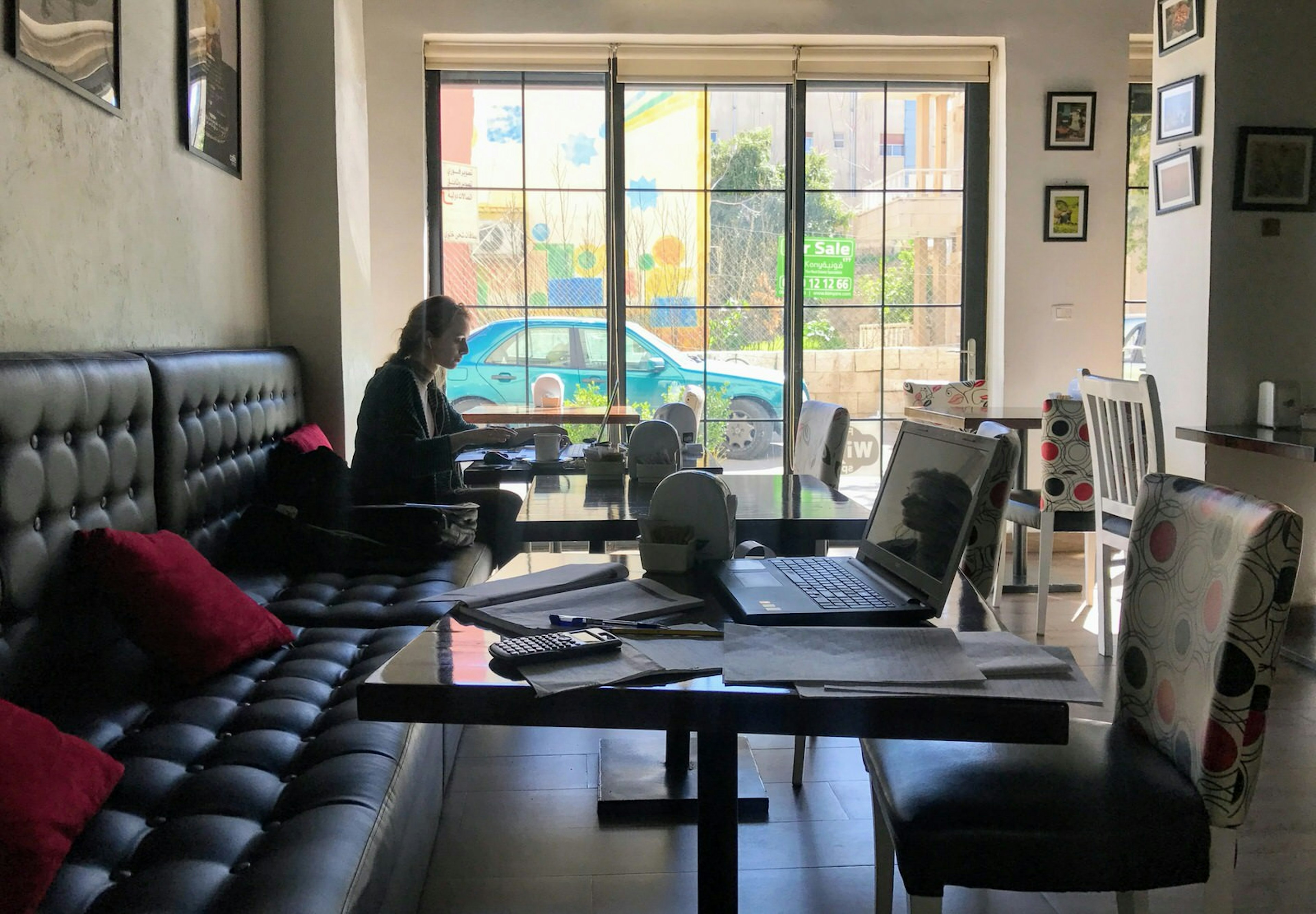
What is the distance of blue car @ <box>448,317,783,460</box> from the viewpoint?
20.2 ft

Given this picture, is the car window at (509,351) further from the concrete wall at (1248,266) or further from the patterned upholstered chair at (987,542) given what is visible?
the patterned upholstered chair at (987,542)

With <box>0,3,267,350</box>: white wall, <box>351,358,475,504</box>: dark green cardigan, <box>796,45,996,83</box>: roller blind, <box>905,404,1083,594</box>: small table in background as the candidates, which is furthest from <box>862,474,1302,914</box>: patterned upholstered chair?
<box>796,45,996,83</box>: roller blind

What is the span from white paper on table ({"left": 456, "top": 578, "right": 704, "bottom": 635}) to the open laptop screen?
13.9 inches

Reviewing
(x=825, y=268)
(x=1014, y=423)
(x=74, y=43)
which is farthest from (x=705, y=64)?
(x=74, y=43)

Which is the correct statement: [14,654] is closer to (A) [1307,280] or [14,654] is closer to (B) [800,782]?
(B) [800,782]

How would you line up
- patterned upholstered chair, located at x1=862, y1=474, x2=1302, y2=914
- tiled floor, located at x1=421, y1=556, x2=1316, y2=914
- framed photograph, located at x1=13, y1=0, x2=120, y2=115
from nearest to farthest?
patterned upholstered chair, located at x1=862, y1=474, x2=1302, y2=914, tiled floor, located at x1=421, y1=556, x2=1316, y2=914, framed photograph, located at x1=13, y1=0, x2=120, y2=115

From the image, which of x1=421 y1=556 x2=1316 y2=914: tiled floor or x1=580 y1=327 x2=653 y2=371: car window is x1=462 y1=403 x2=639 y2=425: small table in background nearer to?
x1=580 y1=327 x2=653 y2=371: car window

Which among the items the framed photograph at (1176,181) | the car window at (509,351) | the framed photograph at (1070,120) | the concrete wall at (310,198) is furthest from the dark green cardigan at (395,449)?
the framed photograph at (1070,120)

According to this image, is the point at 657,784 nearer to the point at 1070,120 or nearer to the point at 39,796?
the point at 39,796

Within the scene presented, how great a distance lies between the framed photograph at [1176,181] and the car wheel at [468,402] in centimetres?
350

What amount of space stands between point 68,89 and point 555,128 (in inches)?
148

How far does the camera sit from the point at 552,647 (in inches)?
52.9

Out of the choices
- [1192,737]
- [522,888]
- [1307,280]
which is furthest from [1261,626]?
[1307,280]

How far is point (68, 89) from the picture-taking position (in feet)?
8.49
